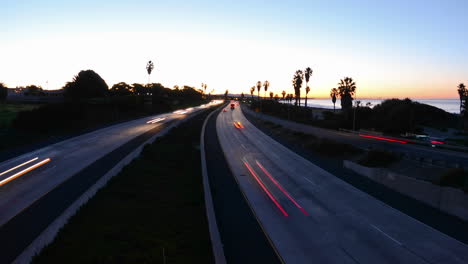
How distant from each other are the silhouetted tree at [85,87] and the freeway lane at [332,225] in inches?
3259

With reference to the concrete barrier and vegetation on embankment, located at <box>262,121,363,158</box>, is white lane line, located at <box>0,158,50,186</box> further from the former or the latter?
vegetation on embankment, located at <box>262,121,363,158</box>

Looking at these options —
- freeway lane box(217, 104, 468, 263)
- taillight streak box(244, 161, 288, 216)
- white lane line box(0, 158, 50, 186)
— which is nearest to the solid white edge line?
freeway lane box(217, 104, 468, 263)

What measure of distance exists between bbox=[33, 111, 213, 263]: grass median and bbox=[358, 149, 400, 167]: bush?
17106 millimetres

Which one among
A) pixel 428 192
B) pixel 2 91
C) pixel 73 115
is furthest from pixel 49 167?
pixel 2 91

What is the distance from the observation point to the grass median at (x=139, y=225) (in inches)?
512

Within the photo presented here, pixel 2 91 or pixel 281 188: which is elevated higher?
pixel 2 91

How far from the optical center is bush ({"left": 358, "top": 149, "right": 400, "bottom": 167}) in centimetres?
3106

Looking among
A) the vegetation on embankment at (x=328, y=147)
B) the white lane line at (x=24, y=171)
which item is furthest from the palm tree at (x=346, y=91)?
the white lane line at (x=24, y=171)

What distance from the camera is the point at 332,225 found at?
18.0 metres

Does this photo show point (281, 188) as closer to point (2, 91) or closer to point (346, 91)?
point (346, 91)

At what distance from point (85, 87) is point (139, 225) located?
93.3 m

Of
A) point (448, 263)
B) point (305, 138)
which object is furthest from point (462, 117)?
point (448, 263)

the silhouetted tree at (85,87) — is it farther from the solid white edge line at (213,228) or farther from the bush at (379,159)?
the bush at (379,159)

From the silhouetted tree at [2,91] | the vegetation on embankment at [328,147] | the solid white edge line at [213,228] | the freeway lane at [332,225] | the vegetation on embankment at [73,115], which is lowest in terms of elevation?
the freeway lane at [332,225]
